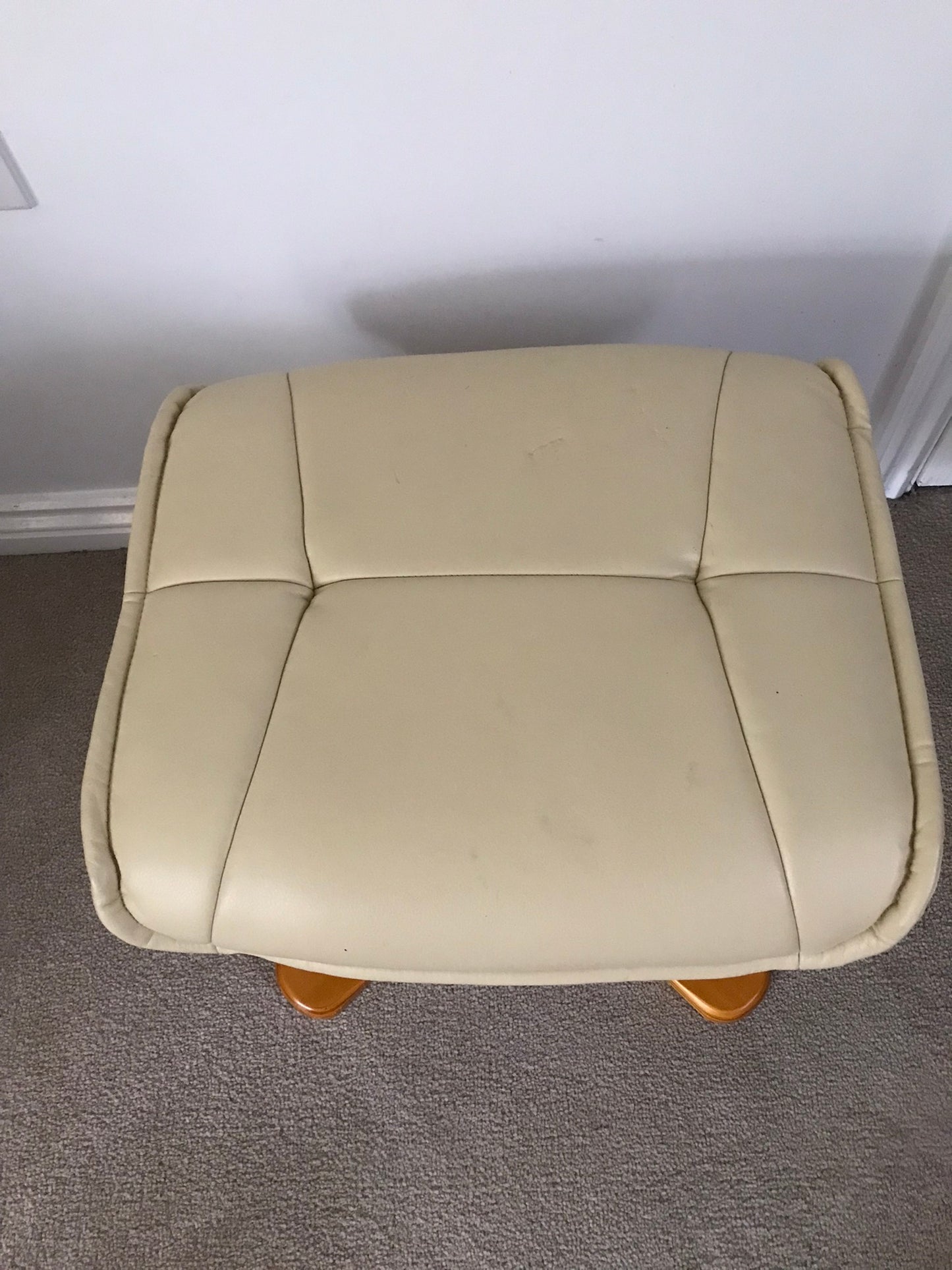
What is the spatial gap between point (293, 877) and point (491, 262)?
0.62m

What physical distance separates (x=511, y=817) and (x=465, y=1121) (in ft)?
1.47

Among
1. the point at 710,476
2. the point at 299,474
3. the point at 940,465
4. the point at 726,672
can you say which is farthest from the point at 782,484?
the point at 940,465

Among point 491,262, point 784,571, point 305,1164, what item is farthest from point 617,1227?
point 491,262

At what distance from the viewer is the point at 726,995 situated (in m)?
0.84

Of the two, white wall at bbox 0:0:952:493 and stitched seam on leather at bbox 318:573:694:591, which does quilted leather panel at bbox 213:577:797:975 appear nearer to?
stitched seam on leather at bbox 318:573:694:591

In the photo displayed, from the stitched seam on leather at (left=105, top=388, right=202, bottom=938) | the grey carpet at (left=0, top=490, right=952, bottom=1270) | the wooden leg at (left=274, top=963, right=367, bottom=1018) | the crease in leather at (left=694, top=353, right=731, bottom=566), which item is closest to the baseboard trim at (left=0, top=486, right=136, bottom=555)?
the stitched seam on leather at (left=105, top=388, right=202, bottom=938)

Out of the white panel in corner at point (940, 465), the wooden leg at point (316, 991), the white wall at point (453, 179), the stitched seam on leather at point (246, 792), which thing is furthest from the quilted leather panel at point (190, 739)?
the white panel in corner at point (940, 465)

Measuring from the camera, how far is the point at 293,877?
57 cm

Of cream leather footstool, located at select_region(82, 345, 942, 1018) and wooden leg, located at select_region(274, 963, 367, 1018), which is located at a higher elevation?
cream leather footstool, located at select_region(82, 345, 942, 1018)

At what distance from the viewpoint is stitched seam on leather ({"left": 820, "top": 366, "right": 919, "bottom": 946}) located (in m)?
0.58

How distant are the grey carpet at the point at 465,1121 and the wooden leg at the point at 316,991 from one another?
4 centimetres

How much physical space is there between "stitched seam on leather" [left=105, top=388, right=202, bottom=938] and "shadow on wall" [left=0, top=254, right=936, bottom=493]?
180 millimetres

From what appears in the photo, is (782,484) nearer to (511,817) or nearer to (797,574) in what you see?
(797,574)

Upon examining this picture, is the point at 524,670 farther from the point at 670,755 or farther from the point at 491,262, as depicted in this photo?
the point at 491,262
